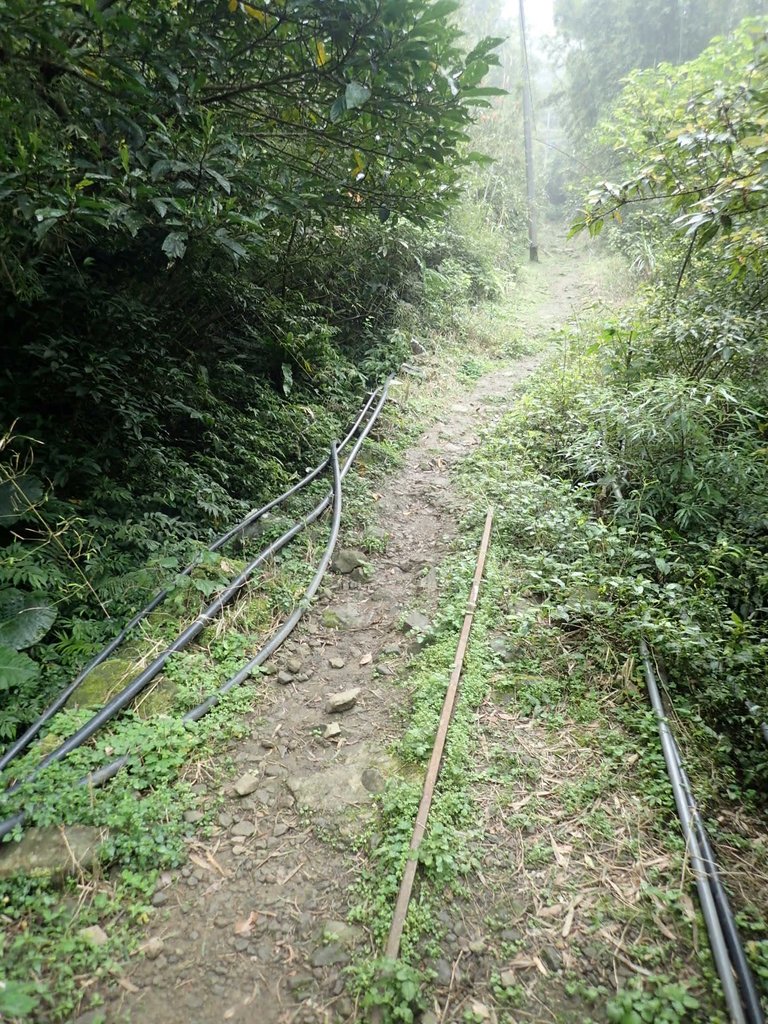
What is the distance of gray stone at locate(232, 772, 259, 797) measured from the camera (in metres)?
2.53

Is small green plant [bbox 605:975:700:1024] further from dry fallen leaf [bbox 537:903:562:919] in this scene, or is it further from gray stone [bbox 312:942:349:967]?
gray stone [bbox 312:942:349:967]

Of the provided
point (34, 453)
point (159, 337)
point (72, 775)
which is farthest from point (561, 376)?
point (72, 775)

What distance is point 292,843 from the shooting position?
2.36 meters

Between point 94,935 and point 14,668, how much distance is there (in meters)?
1.27

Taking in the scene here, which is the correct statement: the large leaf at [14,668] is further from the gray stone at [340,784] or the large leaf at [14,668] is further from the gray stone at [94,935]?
the gray stone at [340,784]

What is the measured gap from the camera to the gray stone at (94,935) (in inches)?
74.2

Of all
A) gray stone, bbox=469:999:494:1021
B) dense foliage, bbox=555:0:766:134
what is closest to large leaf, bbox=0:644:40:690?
gray stone, bbox=469:999:494:1021

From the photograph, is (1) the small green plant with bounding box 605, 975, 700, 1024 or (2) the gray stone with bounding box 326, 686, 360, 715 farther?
(2) the gray stone with bounding box 326, 686, 360, 715

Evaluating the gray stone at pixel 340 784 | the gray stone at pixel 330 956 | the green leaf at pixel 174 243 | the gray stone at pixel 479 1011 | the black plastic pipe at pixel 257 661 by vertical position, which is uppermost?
the green leaf at pixel 174 243

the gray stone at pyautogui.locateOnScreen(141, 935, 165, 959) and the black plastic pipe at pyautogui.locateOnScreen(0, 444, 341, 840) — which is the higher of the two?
the black plastic pipe at pyautogui.locateOnScreen(0, 444, 341, 840)

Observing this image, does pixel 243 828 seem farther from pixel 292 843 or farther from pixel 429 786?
pixel 429 786

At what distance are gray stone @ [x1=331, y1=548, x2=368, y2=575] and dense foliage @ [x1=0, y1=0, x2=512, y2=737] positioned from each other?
1.01 metres

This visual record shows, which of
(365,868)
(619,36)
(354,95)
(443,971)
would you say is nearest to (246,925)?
(365,868)

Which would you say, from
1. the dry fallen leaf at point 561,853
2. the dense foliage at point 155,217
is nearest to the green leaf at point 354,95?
the dense foliage at point 155,217
